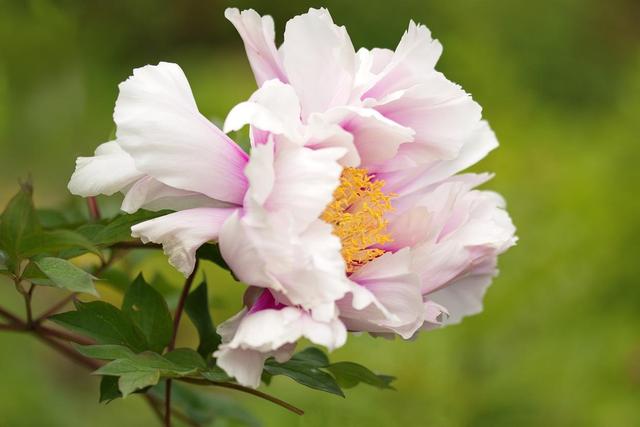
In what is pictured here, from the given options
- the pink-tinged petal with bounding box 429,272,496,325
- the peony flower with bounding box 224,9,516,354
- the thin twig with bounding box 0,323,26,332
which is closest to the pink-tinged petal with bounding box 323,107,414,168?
the peony flower with bounding box 224,9,516,354

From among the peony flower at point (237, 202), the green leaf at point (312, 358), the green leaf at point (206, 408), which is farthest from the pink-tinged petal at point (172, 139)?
the green leaf at point (206, 408)

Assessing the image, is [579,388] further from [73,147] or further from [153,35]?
[153,35]

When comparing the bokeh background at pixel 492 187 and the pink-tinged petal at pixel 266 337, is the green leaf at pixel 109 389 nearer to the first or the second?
the pink-tinged petal at pixel 266 337

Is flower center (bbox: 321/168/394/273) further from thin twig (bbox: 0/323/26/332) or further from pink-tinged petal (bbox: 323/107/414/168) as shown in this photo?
thin twig (bbox: 0/323/26/332)

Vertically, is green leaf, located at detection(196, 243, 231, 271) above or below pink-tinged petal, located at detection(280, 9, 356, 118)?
below

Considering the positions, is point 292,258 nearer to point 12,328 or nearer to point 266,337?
point 266,337

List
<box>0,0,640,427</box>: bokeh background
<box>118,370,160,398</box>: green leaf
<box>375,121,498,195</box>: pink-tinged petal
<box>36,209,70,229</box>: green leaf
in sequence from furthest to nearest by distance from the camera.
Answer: <box>0,0,640,427</box>: bokeh background, <box>36,209,70,229</box>: green leaf, <box>375,121,498,195</box>: pink-tinged petal, <box>118,370,160,398</box>: green leaf
